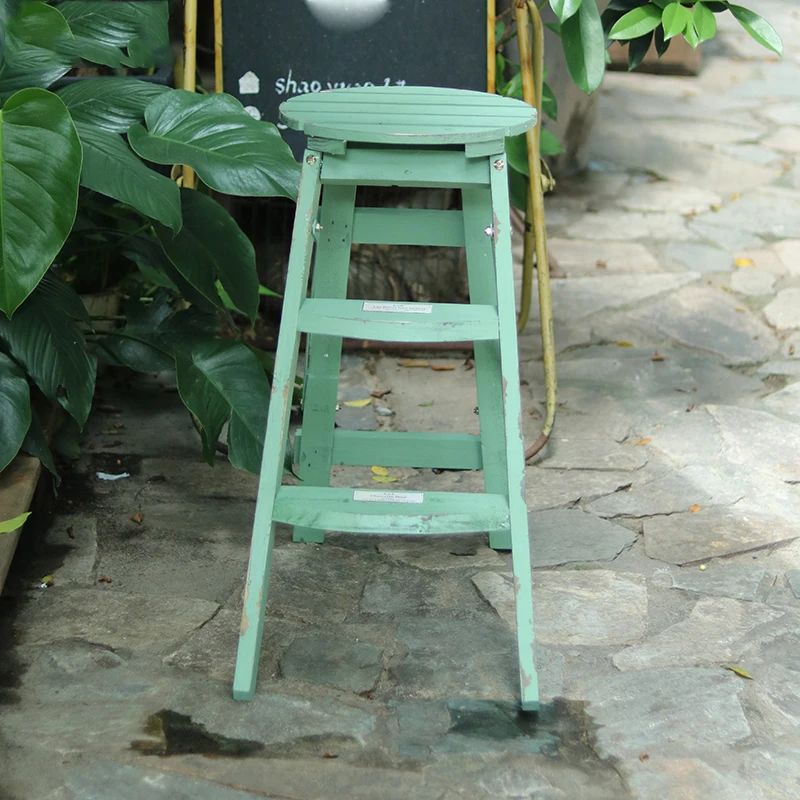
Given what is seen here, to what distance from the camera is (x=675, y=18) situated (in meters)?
A: 2.09

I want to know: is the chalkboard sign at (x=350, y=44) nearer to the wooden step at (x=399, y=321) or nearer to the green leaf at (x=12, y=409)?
the green leaf at (x=12, y=409)

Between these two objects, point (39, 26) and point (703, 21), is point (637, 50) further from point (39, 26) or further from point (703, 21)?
point (39, 26)

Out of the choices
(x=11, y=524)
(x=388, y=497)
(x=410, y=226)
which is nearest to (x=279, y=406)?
(x=388, y=497)

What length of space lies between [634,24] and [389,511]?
1.19m

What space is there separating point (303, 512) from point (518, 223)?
7.93ft

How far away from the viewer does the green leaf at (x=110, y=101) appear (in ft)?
6.35

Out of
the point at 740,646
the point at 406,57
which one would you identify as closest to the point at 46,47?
the point at 406,57

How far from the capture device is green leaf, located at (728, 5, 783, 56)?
204cm

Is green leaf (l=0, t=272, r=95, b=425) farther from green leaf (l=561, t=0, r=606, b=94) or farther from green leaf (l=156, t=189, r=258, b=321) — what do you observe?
green leaf (l=561, t=0, r=606, b=94)

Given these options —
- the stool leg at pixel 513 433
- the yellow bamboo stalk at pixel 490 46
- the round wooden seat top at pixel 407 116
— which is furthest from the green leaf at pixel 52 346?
the yellow bamboo stalk at pixel 490 46

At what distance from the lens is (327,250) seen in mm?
1888

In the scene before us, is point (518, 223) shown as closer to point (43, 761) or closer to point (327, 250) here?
point (327, 250)

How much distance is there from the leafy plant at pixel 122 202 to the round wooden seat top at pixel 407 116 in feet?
0.66

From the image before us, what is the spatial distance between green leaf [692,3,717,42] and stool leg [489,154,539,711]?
29.0 inches
